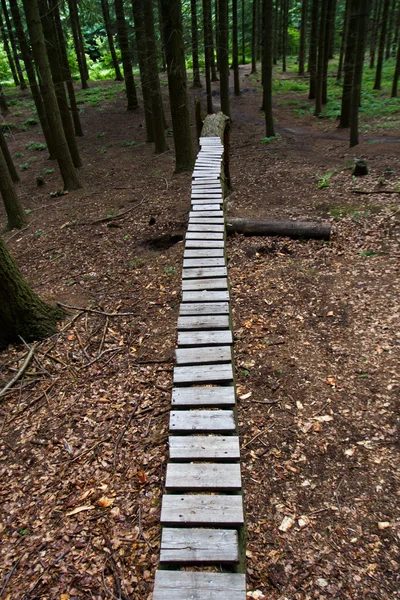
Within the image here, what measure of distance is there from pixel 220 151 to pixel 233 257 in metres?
3.39

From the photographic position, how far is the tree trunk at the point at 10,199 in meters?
10.0

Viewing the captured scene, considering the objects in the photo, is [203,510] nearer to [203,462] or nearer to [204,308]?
[203,462]


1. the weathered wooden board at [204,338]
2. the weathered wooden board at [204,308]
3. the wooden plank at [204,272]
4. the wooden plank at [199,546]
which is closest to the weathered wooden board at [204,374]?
the weathered wooden board at [204,338]

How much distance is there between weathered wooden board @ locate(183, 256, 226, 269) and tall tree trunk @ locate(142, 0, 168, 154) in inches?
385

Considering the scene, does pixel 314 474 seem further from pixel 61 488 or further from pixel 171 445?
pixel 61 488

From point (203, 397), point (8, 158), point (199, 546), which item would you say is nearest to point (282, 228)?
point (203, 397)

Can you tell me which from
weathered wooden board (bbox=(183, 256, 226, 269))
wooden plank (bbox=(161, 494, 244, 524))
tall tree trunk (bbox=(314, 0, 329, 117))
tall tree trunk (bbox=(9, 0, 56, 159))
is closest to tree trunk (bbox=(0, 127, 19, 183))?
tall tree trunk (bbox=(9, 0, 56, 159))

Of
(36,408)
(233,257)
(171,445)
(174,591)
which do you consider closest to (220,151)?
(233,257)

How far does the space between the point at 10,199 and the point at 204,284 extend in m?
8.03

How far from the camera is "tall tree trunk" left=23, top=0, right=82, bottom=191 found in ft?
33.6

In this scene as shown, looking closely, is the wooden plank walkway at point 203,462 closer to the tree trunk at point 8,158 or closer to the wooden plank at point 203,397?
the wooden plank at point 203,397

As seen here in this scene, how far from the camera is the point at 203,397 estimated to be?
3.47 metres

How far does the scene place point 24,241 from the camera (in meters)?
9.79

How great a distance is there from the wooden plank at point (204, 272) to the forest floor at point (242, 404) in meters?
1.06
